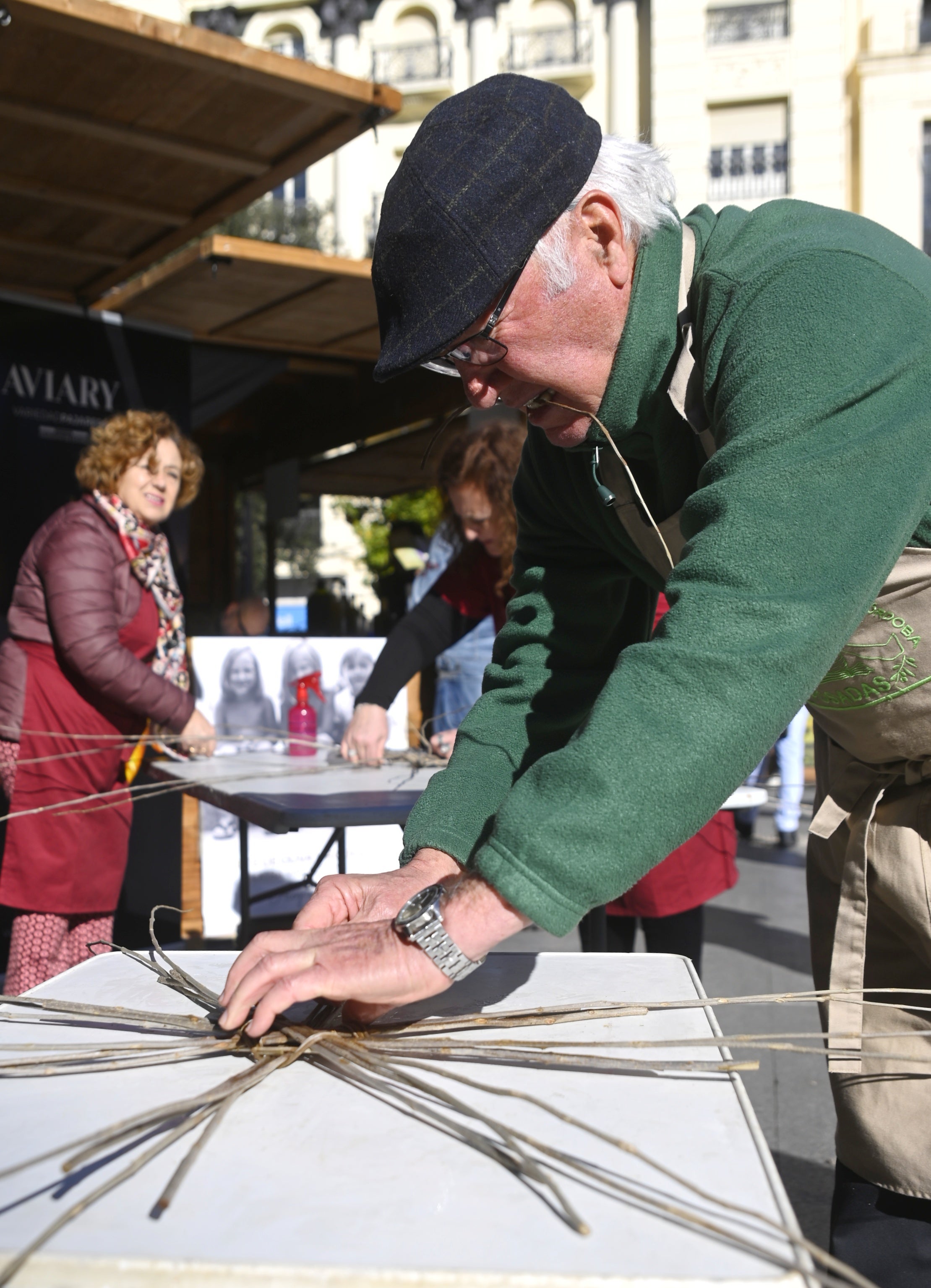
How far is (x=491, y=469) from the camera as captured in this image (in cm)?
306

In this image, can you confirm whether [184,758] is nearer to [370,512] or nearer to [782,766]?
[782,766]

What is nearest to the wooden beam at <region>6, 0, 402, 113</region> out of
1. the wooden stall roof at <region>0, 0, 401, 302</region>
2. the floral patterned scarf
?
the wooden stall roof at <region>0, 0, 401, 302</region>

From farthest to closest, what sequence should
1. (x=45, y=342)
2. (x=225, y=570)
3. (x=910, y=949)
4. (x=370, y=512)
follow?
(x=370, y=512)
(x=225, y=570)
(x=45, y=342)
(x=910, y=949)

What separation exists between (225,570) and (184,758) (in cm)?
656

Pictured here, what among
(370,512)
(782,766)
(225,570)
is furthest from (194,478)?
(370,512)

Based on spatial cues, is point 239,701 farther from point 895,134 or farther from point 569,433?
point 895,134

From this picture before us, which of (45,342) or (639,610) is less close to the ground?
(45,342)

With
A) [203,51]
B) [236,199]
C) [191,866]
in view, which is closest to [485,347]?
[203,51]

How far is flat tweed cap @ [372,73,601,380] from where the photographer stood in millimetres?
1062

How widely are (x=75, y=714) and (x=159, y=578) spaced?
0.52 meters

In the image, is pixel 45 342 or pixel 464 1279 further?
pixel 45 342

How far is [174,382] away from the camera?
5.44 meters

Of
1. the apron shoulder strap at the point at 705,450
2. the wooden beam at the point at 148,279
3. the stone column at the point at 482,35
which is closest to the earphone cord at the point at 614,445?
the apron shoulder strap at the point at 705,450

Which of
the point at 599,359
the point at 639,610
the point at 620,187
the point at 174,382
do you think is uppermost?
the point at 174,382
